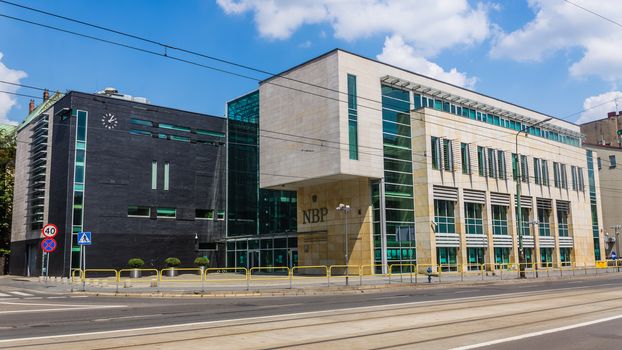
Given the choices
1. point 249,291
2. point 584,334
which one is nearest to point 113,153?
point 249,291

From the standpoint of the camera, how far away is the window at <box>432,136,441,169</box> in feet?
144

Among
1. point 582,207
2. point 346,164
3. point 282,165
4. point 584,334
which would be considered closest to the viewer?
point 584,334

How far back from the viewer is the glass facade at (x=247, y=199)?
51.2 metres

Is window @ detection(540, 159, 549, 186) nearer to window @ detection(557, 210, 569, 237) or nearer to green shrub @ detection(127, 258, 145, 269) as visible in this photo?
window @ detection(557, 210, 569, 237)

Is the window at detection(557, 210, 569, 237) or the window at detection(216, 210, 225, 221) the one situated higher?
the window at detection(216, 210, 225, 221)

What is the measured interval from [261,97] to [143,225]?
15576 millimetres

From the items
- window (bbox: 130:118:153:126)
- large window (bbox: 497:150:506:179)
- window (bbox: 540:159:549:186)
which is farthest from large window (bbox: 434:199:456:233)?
window (bbox: 130:118:153:126)

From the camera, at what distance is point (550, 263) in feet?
177

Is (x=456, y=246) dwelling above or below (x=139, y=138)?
below

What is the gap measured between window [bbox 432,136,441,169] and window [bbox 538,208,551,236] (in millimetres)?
17052

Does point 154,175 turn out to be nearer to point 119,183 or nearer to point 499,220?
point 119,183

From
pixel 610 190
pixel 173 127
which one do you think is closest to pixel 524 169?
pixel 610 190

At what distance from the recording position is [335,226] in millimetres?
43375

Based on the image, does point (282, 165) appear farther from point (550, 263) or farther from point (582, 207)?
point (582, 207)
